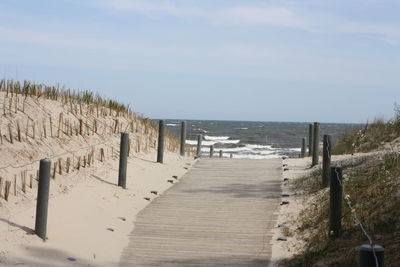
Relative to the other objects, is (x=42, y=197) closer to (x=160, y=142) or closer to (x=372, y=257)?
(x=372, y=257)

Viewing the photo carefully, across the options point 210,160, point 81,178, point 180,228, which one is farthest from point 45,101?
point 180,228

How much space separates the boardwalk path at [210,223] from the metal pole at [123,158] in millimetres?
887

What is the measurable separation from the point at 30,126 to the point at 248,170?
211 inches

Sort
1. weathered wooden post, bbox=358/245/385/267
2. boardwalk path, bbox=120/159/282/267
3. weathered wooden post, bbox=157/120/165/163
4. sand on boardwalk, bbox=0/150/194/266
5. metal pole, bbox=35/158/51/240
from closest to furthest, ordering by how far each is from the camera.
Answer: weathered wooden post, bbox=358/245/385/267 → sand on boardwalk, bbox=0/150/194/266 → metal pole, bbox=35/158/51/240 → boardwalk path, bbox=120/159/282/267 → weathered wooden post, bbox=157/120/165/163

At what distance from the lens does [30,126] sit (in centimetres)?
1218

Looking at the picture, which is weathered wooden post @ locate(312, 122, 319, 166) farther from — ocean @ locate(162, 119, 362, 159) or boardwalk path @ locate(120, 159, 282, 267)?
ocean @ locate(162, 119, 362, 159)

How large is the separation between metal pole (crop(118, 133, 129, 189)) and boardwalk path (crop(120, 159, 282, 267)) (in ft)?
2.91

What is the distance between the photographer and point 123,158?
1120cm

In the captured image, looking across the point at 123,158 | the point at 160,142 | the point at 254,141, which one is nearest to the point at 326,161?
the point at 123,158

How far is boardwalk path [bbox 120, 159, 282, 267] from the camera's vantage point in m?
7.48

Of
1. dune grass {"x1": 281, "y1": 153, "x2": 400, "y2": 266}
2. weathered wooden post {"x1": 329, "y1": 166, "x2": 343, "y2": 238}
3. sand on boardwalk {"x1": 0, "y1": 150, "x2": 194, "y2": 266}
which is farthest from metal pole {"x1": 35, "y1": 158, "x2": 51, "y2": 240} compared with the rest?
weathered wooden post {"x1": 329, "y1": 166, "x2": 343, "y2": 238}

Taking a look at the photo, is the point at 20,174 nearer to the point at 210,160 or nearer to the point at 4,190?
the point at 4,190

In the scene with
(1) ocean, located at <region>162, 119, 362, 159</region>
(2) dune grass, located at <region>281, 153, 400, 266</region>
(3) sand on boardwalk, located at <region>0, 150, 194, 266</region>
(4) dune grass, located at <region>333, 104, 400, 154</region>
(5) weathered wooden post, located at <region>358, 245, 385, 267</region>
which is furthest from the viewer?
(1) ocean, located at <region>162, 119, 362, 159</region>

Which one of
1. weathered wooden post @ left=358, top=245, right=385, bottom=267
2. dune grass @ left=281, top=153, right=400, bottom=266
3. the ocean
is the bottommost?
the ocean
